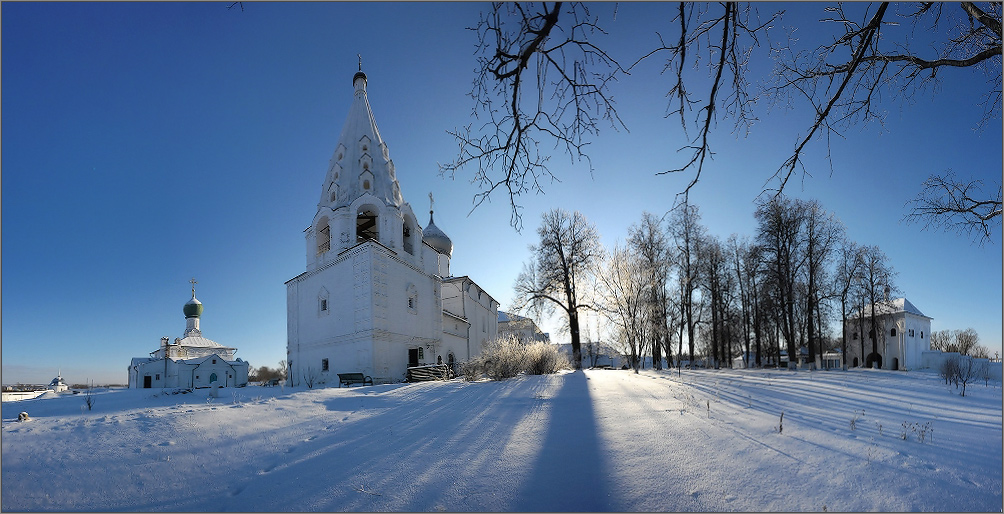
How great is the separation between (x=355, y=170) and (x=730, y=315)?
2606 centimetres

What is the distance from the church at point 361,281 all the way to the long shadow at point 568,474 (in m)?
16.2

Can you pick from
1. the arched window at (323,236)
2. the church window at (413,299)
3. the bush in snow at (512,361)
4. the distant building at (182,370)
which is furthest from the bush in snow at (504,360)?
the distant building at (182,370)

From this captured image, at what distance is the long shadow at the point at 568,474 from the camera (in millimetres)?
3275

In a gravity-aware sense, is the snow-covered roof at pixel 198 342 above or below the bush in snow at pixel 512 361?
below

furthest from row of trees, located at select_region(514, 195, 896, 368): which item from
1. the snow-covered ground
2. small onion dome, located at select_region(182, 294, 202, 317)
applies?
small onion dome, located at select_region(182, 294, 202, 317)

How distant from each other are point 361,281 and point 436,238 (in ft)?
45.3

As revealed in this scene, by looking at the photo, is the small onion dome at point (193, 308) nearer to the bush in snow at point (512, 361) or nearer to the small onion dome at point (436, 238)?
the small onion dome at point (436, 238)

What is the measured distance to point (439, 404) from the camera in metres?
8.06

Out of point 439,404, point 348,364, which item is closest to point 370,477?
point 439,404

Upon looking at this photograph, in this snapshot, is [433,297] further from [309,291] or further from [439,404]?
[439,404]

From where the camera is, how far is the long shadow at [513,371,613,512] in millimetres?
3275

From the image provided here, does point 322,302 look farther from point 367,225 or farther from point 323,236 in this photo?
point 367,225

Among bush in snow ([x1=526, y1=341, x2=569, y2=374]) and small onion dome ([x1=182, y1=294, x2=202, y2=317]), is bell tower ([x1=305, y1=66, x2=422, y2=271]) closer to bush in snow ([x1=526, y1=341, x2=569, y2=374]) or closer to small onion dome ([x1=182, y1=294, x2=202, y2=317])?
bush in snow ([x1=526, y1=341, x2=569, y2=374])

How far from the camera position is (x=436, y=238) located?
34469 millimetres
